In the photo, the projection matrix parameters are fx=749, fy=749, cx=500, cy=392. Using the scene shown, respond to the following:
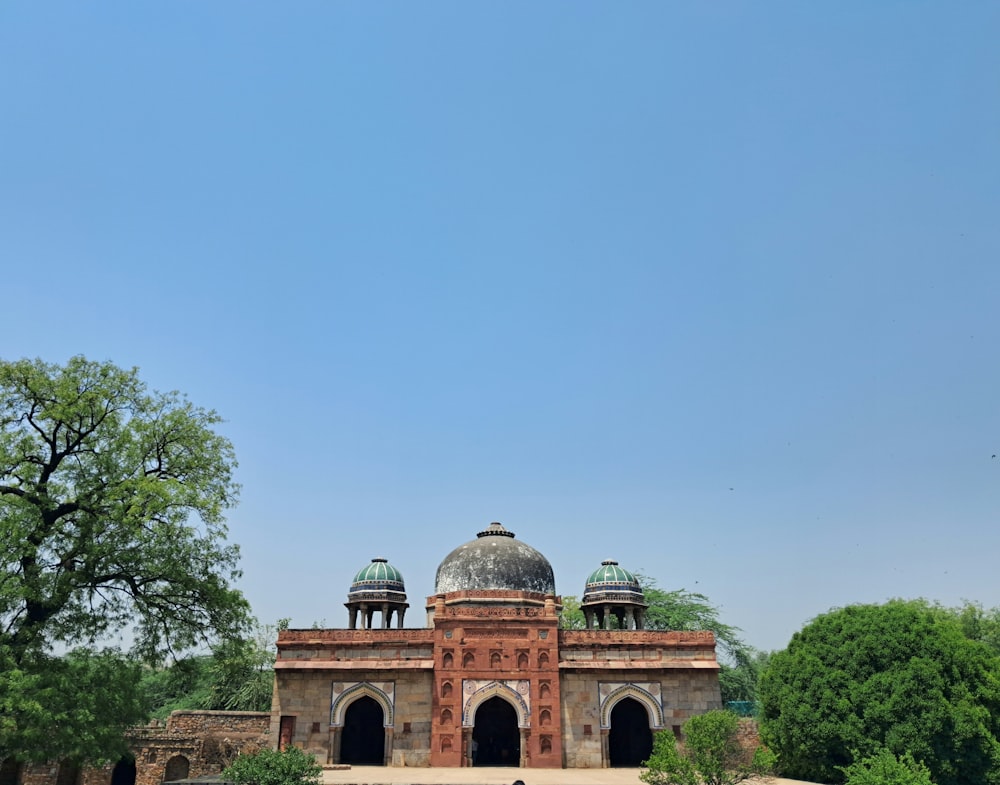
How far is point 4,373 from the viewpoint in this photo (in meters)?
15.2

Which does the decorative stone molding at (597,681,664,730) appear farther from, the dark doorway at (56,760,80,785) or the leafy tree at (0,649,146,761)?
the dark doorway at (56,760,80,785)

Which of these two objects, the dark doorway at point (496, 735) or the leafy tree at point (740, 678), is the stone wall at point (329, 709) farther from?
the leafy tree at point (740, 678)

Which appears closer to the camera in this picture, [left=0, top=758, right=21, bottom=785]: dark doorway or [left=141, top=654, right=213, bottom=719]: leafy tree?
[left=0, top=758, right=21, bottom=785]: dark doorway

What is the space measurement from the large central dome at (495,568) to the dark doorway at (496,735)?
396 cm

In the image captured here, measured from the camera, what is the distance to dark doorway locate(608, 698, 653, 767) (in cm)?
2509

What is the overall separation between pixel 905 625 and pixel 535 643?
34.7 ft

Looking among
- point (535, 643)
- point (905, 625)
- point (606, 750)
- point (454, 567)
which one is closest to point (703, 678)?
point (606, 750)

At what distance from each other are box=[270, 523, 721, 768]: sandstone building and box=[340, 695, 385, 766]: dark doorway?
0.22 ft

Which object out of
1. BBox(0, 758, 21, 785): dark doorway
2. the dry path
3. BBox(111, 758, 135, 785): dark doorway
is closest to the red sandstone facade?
the dry path

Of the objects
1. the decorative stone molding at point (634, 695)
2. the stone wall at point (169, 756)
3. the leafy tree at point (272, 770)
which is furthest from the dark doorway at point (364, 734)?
the leafy tree at point (272, 770)

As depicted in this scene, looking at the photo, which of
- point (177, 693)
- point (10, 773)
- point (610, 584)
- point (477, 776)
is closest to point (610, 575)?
point (610, 584)

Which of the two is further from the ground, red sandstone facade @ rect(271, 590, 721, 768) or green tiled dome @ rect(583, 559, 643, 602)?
green tiled dome @ rect(583, 559, 643, 602)

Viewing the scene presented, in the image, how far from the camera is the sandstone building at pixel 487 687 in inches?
903

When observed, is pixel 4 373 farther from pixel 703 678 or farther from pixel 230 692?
pixel 230 692
